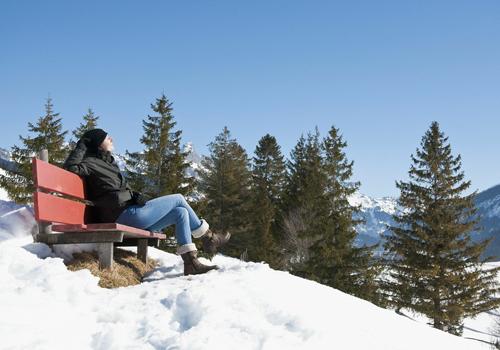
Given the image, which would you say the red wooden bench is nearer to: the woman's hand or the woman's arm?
the woman's arm

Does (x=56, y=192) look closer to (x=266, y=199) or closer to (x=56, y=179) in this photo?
(x=56, y=179)

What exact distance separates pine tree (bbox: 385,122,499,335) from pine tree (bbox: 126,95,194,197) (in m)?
12.9

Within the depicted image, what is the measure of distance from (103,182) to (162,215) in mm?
910

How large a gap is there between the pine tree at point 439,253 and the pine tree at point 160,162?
42.3 feet

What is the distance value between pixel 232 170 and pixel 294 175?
5504 mm

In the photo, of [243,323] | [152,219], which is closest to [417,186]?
[152,219]

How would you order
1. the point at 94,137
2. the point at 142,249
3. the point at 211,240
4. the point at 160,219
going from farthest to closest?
the point at 142,249
the point at 211,240
the point at 160,219
the point at 94,137

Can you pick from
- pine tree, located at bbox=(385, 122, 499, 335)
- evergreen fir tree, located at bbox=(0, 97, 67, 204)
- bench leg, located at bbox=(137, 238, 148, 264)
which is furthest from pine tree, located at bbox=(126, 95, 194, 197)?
bench leg, located at bbox=(137, 238, 148, 264)

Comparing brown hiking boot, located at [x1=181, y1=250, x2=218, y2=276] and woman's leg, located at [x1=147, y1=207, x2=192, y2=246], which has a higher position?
woman's leg, located at [x1=147, y1=207, x2=192, y2=246]

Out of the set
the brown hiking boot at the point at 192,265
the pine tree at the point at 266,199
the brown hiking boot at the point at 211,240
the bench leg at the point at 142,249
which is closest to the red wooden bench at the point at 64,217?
the brown hiking boot at the point at 192,265

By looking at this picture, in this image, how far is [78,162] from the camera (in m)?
5.79

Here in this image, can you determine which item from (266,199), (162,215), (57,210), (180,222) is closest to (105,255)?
(57,210)

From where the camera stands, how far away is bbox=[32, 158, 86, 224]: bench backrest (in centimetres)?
509

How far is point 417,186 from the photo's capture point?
27359 millimetres
